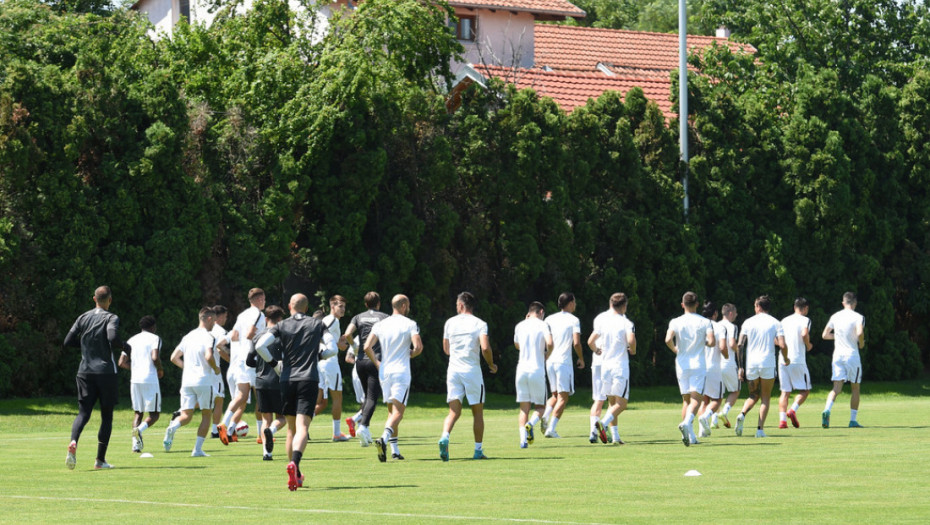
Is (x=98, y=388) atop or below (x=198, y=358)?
below

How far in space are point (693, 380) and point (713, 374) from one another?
132 centimetres

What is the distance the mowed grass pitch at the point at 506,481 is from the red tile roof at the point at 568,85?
2072 cm

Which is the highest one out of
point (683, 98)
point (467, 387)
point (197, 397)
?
point (683, 98)

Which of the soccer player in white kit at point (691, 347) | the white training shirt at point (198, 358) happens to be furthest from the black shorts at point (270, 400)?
the soccer player in white kit at point (691, 347)

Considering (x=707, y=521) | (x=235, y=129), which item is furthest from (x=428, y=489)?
(x=235, y=129)

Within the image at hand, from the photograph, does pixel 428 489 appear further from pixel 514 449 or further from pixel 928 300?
pixel 928 300

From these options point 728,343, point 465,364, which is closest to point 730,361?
point 728,343

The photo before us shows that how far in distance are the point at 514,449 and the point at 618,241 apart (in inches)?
722

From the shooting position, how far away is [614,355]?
2005 cm

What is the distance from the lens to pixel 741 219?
1543 inches

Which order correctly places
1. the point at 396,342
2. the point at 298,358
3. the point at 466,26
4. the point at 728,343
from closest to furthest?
1. the point at 298,358
2. the point at 396,342
3. the point at 728,343
4. the point at 466,26

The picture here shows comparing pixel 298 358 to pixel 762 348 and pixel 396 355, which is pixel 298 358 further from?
pixel 762 348

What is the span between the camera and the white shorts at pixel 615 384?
19.9 metres

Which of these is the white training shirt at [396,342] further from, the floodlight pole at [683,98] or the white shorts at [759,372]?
the floodlight pole at [683,98]
